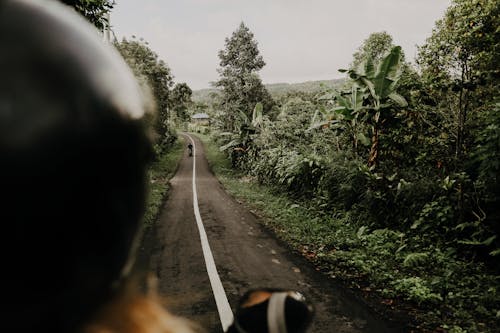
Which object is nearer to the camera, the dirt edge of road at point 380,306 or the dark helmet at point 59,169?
the dark helmet at point 59,169

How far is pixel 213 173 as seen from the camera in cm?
2072

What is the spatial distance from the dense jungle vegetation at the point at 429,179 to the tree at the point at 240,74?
16.5 metres

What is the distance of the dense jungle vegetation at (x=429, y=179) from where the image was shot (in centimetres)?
470

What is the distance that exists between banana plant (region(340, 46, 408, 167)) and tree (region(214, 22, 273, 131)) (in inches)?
697

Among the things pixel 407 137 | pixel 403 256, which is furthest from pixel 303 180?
pixel 403 256

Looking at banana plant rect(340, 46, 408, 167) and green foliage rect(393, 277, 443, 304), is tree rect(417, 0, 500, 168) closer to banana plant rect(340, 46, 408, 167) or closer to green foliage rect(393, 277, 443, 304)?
banana plant rect(340, 46, 408, 167)

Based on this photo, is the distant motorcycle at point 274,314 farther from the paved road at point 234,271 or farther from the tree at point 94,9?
the tree at point 94,9

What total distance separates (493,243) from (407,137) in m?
3.02

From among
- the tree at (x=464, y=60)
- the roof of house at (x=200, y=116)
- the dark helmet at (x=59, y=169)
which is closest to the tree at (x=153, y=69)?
the tree at (x=464, y=60)

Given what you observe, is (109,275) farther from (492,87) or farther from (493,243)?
(492,87)

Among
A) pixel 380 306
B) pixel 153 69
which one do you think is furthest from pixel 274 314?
pixel 153 69

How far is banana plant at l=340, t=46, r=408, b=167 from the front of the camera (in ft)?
23.1

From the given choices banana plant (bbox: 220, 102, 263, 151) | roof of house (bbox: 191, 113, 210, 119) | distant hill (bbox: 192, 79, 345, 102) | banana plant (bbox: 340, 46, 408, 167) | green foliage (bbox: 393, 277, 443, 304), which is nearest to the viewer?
green foliage (bbox: 393, 277, 443, 304)

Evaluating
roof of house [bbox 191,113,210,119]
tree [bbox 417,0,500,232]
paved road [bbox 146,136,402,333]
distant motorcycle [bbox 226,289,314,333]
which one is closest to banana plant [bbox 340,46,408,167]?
tree [bbox 417,0,500,232]
